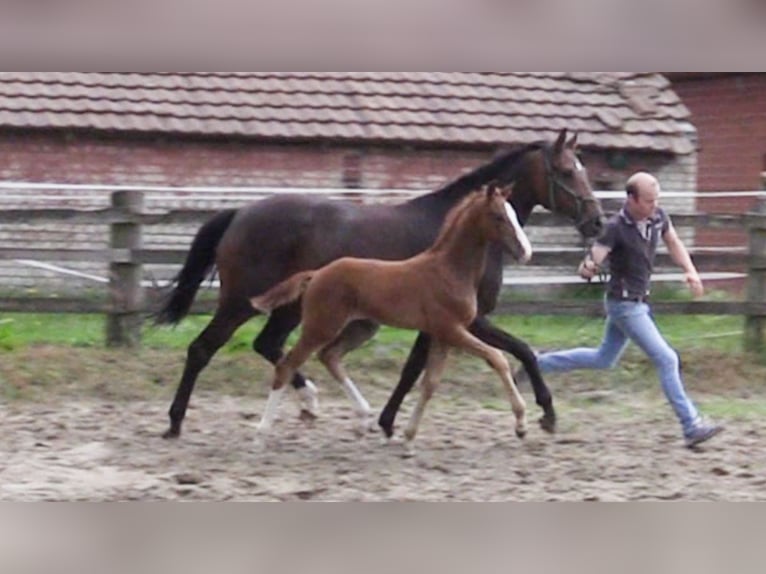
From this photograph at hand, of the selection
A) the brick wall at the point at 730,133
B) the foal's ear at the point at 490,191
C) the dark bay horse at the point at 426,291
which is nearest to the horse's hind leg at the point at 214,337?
the dark bay horse at the point at 426,291

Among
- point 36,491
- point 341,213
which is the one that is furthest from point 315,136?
point 36,491

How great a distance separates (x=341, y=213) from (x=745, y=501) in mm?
3000

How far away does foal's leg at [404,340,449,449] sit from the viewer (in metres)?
7.76

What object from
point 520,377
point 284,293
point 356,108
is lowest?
point 520,377

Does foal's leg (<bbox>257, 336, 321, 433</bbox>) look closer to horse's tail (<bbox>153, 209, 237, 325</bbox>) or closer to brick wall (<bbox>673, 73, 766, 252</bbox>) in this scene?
horse's tail (<bbox>153, 209, 237, 325</bbox>)

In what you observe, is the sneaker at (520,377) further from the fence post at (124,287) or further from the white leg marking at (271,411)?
the fence post at (124,287)

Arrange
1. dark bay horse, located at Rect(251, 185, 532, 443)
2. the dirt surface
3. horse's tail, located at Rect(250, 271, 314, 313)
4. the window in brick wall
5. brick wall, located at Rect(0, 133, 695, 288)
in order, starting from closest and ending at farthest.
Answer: the dirt surface → dark bay horse, located at Rect(251, 185, 532, 443) → horse's tail, located at Rect(250, 271, 314, 313) → brick wall, located at Rect(0, 133, 695, 288) → the window in brick wall

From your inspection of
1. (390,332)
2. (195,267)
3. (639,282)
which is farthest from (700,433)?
(390,332)

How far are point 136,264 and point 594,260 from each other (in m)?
4.06

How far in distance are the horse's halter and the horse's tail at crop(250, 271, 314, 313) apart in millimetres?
1494

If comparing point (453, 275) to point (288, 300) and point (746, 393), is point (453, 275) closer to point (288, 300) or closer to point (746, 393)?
point (288, 300)

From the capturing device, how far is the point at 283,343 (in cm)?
862

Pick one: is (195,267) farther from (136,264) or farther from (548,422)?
(548,422)

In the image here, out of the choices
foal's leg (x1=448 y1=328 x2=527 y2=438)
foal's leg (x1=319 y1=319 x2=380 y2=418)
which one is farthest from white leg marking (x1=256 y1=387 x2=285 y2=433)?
foal's leg (x1=448 y1=328 x2=527 y2=438)
